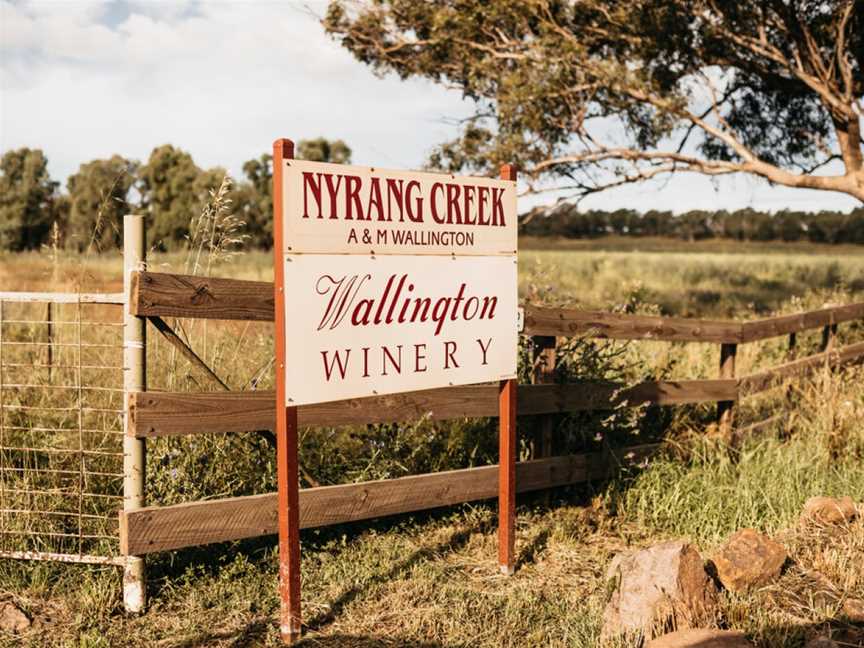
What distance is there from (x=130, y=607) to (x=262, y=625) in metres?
0.69

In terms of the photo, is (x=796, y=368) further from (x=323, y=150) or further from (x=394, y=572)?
(x=323, y=150)

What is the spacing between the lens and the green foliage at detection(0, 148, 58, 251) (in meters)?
50.9

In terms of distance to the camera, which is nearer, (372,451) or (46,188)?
(372,451)

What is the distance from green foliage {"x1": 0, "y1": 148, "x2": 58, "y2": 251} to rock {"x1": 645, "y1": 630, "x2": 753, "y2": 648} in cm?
4955

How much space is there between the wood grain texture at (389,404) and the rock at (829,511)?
4.93 feet

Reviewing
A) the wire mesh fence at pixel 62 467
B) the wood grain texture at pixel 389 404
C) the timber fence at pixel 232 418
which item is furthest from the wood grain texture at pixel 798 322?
the wire mesh fence at pixel 62 467

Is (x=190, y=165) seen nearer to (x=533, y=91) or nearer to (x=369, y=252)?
(x=533, y=91)

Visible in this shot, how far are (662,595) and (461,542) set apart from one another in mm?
1713

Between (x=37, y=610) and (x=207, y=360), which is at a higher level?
(x=207, y=360)

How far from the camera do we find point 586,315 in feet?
19.0

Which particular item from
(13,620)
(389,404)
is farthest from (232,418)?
(13,620)

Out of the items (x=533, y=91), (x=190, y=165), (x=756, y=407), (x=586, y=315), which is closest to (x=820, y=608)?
(x=586, y=315)

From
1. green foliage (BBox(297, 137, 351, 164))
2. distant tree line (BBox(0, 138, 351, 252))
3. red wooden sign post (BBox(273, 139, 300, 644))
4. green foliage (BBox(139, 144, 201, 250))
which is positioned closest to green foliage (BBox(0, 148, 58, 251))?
distant tree line (BBox(0, 138, 351, 252))

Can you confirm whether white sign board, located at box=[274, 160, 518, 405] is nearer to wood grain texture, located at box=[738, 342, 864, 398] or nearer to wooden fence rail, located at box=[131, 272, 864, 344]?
wooden fence rail, located at box=[131, 272, 864, 344]
